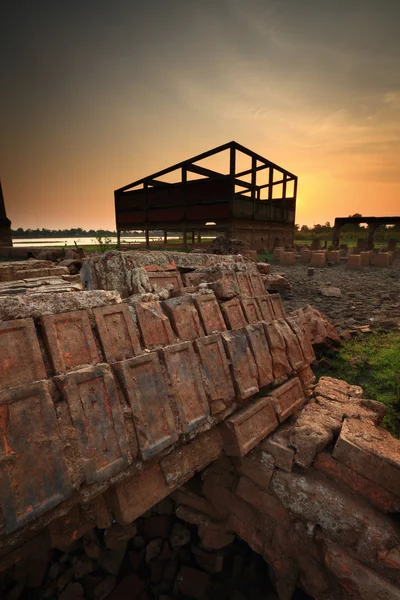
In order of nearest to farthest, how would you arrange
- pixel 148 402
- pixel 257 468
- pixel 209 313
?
pixel 148 402, pixel 257 468, pixel 209 313

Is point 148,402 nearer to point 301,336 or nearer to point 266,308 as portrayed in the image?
point 266,308

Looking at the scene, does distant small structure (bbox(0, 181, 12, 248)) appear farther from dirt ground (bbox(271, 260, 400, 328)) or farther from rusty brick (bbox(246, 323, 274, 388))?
rusty brick (bbox(246, 323, 274, 388))

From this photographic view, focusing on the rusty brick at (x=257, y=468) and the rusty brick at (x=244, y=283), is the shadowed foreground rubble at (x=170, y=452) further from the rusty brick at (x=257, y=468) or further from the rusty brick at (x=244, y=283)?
the rusty brick at (x=244, y=283)

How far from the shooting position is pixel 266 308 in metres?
3.91

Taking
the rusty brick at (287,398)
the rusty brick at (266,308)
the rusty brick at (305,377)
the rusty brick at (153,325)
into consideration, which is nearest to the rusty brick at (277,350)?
the rusty brick at (287,398)

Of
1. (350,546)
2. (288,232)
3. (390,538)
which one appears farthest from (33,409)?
(288,232)

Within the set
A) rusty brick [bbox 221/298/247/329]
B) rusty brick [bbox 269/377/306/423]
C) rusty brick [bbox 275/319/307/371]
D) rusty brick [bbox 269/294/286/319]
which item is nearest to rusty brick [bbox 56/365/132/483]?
rusty brick [bbox 221/298/247/329]

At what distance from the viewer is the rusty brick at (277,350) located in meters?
3.29

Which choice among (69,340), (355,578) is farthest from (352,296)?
(69,340)

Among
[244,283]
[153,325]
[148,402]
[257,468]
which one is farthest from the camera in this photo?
[244,283]

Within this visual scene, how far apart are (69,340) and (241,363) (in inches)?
64.6

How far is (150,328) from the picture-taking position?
2555 millimetres

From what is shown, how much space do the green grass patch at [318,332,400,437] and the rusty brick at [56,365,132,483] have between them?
322 cm

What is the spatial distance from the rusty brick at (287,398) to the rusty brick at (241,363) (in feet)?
1.02
